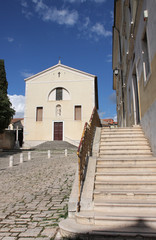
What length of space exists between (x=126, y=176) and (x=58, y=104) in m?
28.7

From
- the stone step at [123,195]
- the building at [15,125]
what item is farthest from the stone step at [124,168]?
the building at [15,125]

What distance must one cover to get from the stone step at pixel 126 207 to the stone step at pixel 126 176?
2.80ft

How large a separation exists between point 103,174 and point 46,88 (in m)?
30.1

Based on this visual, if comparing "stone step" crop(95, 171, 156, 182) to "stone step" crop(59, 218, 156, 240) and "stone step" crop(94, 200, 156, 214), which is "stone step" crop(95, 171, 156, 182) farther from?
"stone step" crop(59, 218, 156, 240)

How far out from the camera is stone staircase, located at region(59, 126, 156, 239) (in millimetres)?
3258

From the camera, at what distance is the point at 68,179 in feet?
25.0

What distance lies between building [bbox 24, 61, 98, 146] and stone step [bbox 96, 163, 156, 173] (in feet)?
83.8

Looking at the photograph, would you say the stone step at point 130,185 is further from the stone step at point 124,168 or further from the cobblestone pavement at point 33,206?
the cobblestone pavement at point 33,206

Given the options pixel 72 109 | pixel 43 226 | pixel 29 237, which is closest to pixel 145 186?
pixel 43 226

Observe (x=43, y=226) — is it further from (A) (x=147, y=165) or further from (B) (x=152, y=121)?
(B) (x=152, y=121)

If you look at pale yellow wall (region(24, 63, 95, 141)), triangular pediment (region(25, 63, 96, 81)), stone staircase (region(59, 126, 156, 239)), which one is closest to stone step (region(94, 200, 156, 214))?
stone staircase (region(59, 126, 156, 239))

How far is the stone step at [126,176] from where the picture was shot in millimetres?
4625

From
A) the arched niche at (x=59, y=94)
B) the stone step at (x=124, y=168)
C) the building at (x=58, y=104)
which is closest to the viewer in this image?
the stone step at (x=124, y=168)

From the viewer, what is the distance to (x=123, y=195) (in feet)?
13.3
